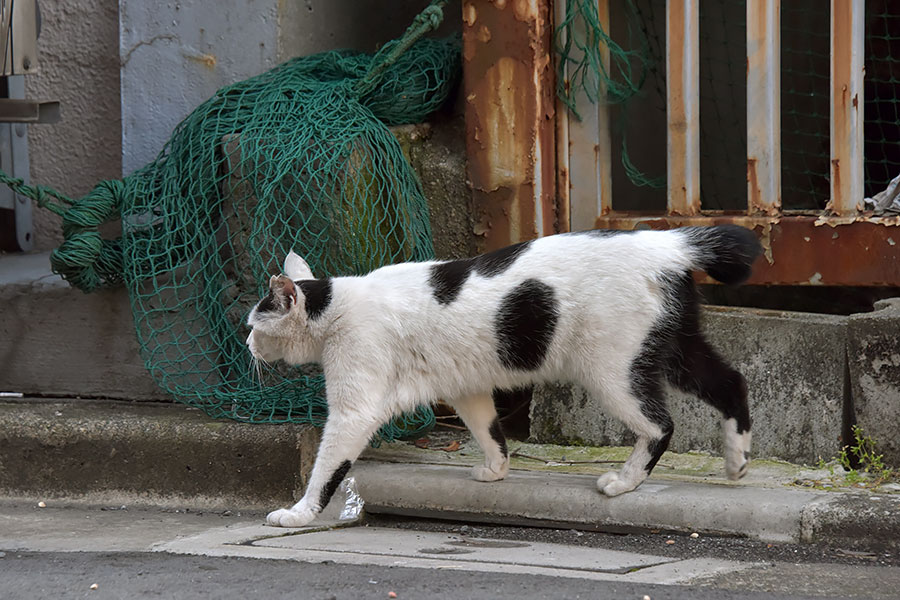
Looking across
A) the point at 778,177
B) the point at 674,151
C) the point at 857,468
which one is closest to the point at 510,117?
the point at 674,151

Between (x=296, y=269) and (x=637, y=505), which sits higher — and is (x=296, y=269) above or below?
above

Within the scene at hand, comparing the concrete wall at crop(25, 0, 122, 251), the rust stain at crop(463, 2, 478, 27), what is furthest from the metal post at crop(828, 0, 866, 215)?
the concrete wall at crop(25, 0, 122, 251)

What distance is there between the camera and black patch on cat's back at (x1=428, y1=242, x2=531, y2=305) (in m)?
4.11

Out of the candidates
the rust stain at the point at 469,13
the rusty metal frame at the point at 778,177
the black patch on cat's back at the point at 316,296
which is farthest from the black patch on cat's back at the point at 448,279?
the rust stain at the point at 469,13

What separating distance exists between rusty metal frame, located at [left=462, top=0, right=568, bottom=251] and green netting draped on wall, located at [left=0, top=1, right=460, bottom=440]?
26cm

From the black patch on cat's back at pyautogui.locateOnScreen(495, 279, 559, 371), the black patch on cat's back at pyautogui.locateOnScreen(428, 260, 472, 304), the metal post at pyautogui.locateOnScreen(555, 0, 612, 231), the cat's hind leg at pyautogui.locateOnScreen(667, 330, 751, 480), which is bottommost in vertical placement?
the cat's hind leg at pyautogui.locateOnScreen(667, 330, 751, 480)

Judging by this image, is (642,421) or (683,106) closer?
(642,421)

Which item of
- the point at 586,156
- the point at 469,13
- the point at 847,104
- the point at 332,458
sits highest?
the point at 469,13

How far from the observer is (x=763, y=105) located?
16.5 feet

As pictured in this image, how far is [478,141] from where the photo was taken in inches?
209

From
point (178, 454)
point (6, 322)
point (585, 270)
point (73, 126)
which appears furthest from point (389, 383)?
point (73, 126)

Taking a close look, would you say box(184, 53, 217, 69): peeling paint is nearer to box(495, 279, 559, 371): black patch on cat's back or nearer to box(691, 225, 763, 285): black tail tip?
box(495, 279, 559, 371): black patch on cat's back

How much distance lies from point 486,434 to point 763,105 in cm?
201

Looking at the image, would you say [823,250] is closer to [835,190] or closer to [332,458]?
[835,190]
